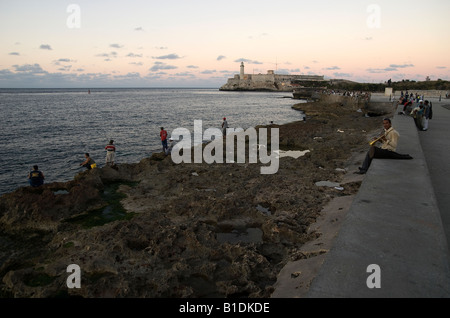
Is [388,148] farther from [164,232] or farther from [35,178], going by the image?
[35,178]

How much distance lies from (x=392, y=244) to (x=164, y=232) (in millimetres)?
4577

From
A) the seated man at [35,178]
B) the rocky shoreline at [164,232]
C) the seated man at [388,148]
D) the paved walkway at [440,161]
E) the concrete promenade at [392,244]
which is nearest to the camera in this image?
the concrete promenade at [392,244]

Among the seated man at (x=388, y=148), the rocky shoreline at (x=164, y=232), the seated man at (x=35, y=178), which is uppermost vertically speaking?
the seated man at (x=388, y=148)

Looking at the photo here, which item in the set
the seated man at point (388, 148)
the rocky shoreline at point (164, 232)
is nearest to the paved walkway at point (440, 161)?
the seated man at point (388, 148)

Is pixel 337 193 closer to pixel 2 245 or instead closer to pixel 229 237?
pixel 229 237

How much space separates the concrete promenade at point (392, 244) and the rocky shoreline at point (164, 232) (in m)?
1.54

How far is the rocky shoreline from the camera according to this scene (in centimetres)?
515

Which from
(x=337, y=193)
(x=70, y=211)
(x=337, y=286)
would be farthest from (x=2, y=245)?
(x=337, y=193)

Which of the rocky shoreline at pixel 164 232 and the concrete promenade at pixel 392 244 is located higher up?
the concrete promenade at pixel 392 244

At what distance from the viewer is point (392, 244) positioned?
4.00 metres

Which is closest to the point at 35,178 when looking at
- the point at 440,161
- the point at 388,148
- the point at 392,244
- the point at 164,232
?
the point at 164,232

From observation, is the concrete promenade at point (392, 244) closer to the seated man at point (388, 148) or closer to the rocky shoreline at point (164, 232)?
the seated man at point (388, 148)

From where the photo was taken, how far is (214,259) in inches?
230

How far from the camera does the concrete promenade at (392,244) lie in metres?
3.18
